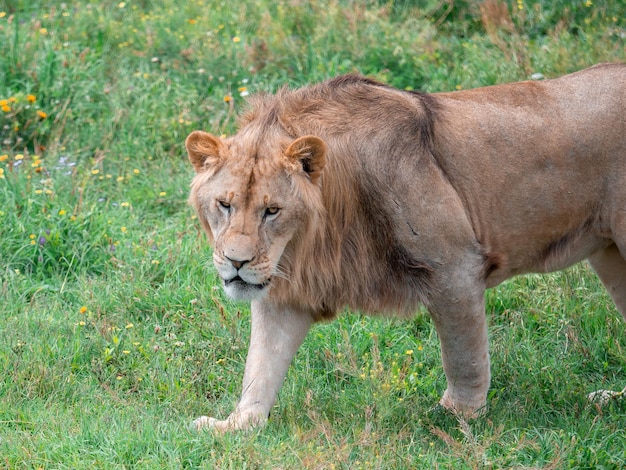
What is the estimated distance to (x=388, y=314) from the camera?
4.19 m

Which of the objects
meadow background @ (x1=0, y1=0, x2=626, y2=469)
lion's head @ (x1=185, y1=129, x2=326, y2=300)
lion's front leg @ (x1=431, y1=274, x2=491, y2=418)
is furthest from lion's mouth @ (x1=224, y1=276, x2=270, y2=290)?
lion's front leg @ (x1=431, y1=274, x2=491, y2=418)

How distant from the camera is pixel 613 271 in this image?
4.73m

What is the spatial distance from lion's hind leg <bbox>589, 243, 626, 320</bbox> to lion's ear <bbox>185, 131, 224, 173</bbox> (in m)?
1.89

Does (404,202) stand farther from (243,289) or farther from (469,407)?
(469,407)

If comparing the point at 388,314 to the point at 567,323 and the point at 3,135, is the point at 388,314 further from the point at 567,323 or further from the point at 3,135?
the point at 3,135

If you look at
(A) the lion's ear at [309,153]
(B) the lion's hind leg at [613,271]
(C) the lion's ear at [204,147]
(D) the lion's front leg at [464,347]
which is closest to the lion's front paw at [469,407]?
(D) the lion's front leg at [464,347]

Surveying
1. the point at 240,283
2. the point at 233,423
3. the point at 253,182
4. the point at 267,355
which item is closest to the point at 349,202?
the point at 253,182

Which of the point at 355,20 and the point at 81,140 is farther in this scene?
the point at 355,20

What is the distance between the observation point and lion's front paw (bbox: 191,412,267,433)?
3.98 m

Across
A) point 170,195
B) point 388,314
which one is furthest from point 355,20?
point 388,314

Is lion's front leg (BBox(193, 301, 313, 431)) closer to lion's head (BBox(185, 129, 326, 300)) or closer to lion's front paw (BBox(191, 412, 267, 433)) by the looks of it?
lion's front paw (BBox(191, 412, 267, 433))

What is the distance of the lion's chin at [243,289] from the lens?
3.72m

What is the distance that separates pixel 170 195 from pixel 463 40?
2.66m

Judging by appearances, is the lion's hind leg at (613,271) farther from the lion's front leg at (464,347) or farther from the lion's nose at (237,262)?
the lion's nose at (237,262)
